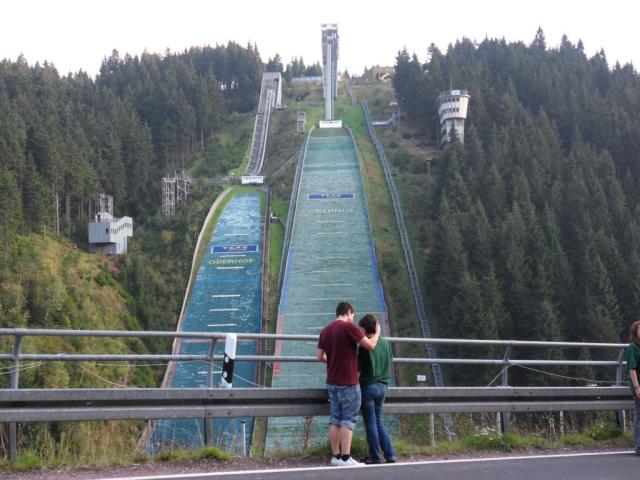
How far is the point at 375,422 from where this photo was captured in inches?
309

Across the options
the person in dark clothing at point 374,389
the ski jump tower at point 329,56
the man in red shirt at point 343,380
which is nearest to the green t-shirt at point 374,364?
the person in dark clothing at point 374,389

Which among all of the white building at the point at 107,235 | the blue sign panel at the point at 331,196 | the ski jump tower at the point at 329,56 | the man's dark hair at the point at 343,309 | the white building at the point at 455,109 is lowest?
the man's dark hair at the point at 343,309

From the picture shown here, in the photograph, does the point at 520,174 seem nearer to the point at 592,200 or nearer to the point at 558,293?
the point at 592,200

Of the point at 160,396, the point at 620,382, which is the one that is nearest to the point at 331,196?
the point at 620,382

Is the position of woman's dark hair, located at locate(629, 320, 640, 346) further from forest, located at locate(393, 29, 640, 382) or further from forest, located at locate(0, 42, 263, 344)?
forest, located at locate(0, 42, 263, 344)

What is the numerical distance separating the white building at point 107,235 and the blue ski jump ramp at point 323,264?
36.6ft

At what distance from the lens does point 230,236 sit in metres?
51.0

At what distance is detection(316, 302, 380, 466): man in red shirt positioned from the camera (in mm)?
7555

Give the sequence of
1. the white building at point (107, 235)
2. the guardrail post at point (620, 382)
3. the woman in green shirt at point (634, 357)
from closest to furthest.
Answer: the woman in green shirt at point (634, 357) → the guardrail post at point (620, 382) → the white building at point (107, 235)

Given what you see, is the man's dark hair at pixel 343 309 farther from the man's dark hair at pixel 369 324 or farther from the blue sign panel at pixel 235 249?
the blue sign panel at pixel 235 249

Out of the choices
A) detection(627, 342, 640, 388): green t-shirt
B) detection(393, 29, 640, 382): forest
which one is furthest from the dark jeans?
detection(393, 29, 640, 382): forest

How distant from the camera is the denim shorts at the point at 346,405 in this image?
7.61 m

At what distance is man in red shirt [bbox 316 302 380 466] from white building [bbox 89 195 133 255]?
41984 mm

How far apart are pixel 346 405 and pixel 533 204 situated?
140ft
